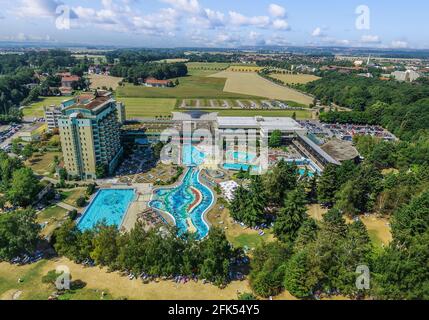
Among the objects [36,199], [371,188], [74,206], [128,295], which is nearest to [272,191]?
A: [371,188]

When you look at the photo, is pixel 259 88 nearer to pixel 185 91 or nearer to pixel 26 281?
pixel 185 91

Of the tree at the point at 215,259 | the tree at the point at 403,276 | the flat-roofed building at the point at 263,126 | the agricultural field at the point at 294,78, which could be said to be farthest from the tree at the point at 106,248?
the agricultural field at the point at 294,78

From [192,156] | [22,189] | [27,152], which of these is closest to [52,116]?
[27,152]

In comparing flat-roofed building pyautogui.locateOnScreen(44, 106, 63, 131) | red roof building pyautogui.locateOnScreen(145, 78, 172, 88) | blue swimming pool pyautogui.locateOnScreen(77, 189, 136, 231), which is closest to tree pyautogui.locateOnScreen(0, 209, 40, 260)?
blue swimming pool pyautogui.locateOnScreen(77, 189, 136, 231)

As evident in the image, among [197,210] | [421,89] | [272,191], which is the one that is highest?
[421,89]

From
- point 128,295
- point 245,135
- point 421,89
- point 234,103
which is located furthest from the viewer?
point 234,103

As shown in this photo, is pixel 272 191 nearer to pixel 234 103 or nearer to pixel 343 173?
pixel 343 173
